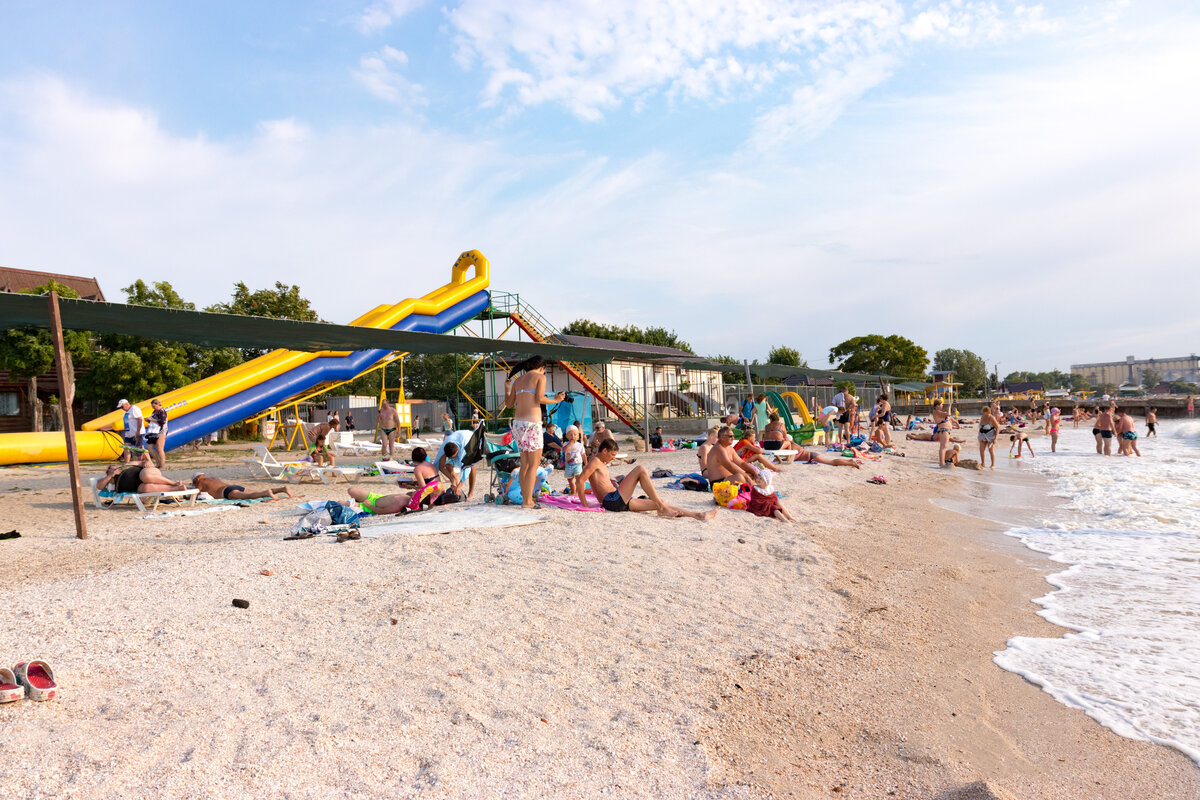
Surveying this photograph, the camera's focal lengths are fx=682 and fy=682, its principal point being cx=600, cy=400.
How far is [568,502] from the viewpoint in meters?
7.18

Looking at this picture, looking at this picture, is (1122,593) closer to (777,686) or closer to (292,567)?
(777,686)

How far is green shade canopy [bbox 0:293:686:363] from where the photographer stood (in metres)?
7.31

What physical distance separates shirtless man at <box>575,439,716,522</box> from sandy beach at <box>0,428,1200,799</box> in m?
1.22

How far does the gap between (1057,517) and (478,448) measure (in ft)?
23.9

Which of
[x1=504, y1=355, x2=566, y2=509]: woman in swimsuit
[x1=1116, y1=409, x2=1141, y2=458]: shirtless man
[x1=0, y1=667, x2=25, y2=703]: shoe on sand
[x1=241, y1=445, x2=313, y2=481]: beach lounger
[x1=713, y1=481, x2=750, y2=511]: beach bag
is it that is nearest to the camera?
[x1=0, y1=667, x2=25, y2=703]: shoe on sand

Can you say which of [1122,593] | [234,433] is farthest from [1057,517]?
[234,433]

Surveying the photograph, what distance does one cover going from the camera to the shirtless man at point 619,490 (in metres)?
6.81

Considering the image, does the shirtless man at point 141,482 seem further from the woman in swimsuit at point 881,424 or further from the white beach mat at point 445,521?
the woman in swimsuit at point 881,424

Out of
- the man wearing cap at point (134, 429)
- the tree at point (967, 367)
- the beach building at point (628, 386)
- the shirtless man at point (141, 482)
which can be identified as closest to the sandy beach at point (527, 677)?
the shirtless man at point (141, 482)

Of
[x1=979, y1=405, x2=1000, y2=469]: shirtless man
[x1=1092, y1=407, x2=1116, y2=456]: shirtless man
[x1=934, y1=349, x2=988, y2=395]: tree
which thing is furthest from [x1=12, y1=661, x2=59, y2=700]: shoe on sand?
[x1=934, y1=349, x2=988, y2=395]: tree

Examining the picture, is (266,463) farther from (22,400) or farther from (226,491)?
(22,400)

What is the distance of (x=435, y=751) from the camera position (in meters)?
2.44

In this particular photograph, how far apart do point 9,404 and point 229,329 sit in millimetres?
22114

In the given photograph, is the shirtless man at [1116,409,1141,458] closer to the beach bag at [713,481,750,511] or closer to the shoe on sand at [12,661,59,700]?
the beach bag at [713,481,750,511]
